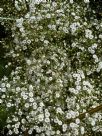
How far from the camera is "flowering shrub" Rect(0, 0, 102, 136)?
4.95 metres

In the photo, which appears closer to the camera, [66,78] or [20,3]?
[66,78]

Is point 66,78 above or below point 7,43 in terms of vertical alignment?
below

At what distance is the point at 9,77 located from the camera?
5242 millimetres

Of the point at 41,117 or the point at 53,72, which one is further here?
the point at 53,72

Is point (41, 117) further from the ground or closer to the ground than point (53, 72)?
closer to the ground

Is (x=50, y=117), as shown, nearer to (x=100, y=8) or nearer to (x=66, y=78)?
(x=66, y=78)

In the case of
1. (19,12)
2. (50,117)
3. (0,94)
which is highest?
(19,12)

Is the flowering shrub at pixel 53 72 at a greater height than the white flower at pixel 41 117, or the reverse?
the flowering shrub at pixel 53 72

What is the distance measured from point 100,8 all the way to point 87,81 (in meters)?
1.16

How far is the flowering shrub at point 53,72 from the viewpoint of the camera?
195 inches

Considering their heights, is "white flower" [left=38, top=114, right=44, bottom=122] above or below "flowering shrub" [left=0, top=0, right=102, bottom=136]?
below

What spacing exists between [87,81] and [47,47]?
652 mm

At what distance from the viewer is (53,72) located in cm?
513

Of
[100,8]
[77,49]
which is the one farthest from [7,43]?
[100,8]
